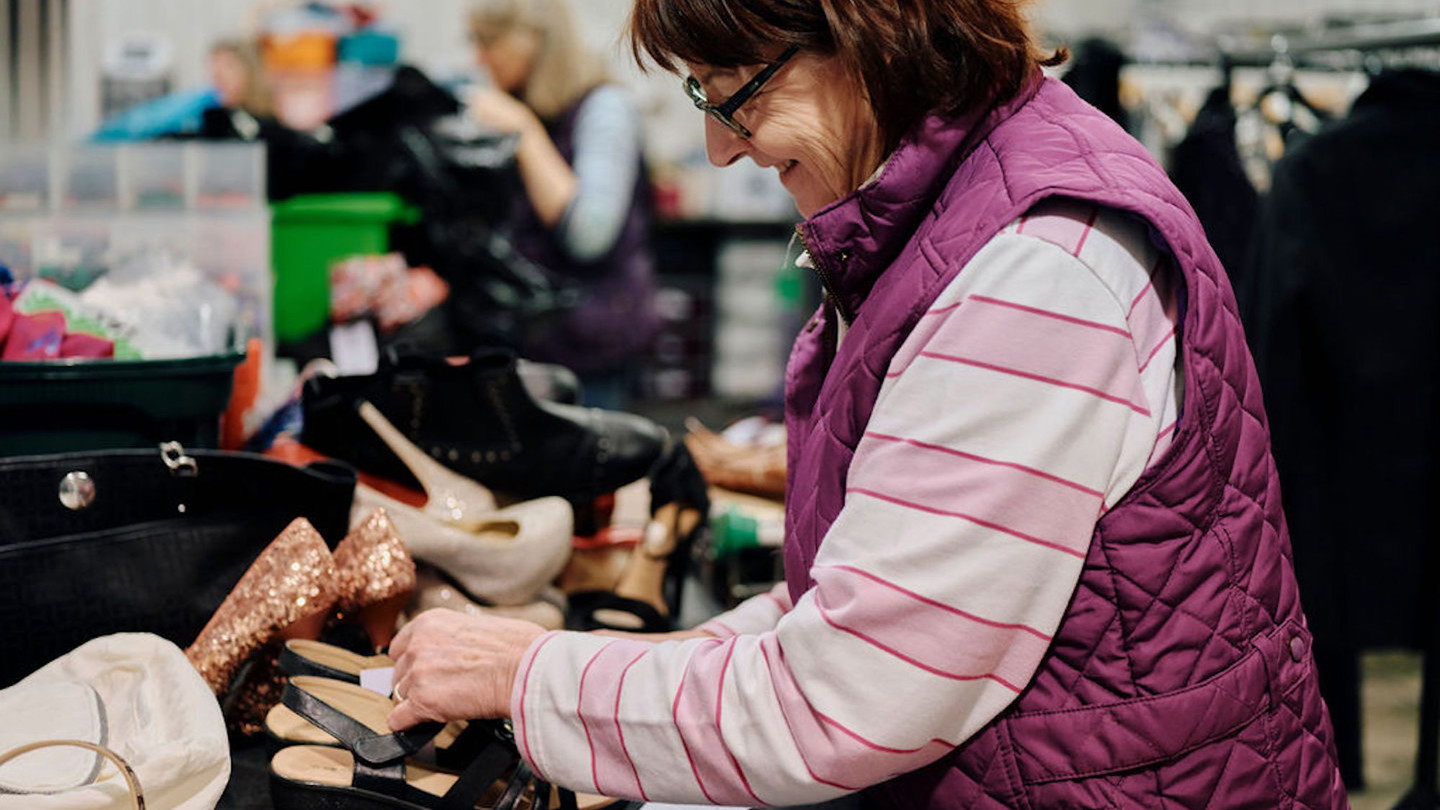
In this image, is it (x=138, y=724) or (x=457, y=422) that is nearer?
(x=138, y=724)

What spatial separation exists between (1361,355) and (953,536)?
1.76 m

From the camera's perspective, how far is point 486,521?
1.50 meters

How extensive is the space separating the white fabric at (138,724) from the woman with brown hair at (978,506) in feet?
0.63

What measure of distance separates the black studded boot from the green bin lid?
1004 millimetres

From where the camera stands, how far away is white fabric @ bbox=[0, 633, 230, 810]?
981mm

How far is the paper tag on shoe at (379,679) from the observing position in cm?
120

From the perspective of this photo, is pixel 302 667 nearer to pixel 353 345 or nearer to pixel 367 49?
pixel 353 345

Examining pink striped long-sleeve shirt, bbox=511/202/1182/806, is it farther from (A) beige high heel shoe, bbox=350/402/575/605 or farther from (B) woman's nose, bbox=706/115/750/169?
(A) beige high heel shoe, bbox=350/402/575/605

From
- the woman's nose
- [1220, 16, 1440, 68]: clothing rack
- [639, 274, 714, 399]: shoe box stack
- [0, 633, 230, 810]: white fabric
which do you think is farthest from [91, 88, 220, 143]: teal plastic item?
[639, 274, 714, 399]: shoe box stack

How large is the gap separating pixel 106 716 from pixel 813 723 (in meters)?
0.63

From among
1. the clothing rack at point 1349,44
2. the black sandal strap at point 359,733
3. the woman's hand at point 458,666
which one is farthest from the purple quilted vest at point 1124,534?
the clothing rack at point 1349,44

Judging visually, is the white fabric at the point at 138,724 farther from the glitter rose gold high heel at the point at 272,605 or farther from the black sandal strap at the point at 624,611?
the black sandal strap at the point at 624,611

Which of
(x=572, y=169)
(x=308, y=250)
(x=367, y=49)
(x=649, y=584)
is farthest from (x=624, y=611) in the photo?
(x=367, y=49)

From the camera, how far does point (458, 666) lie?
→ 3.36ft
